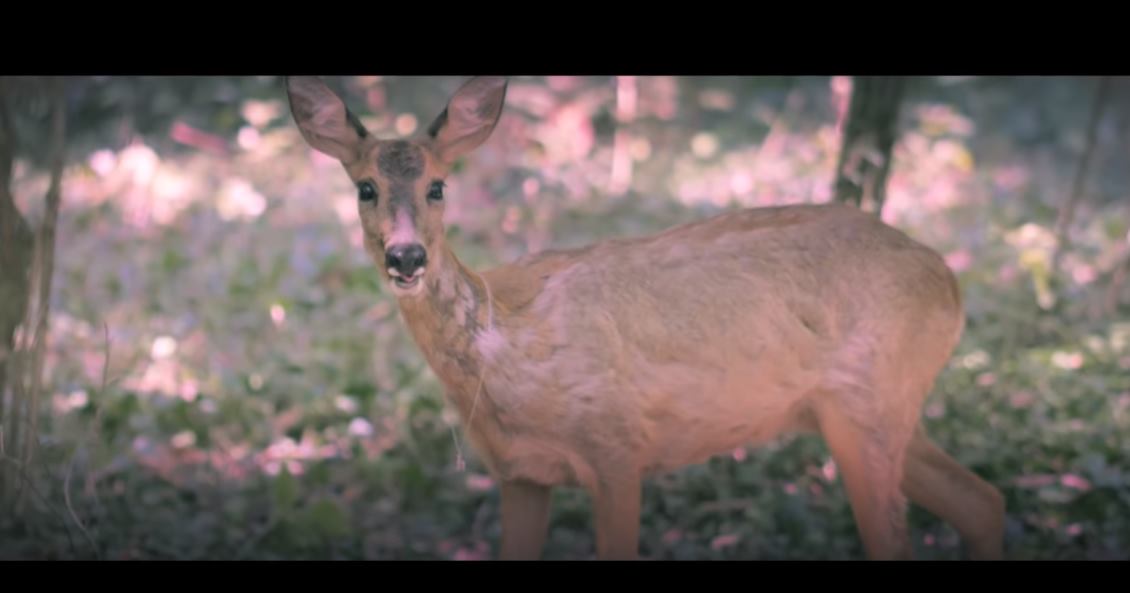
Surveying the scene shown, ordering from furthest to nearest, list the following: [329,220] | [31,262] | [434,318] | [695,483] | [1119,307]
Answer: [329,220] < [1119,307] < [695,483] < [31,262] < [434,318]

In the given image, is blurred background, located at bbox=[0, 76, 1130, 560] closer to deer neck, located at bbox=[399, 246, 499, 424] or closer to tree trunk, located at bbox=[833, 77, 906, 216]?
tree trunk, located at bbox=[833, 77, 906, 216]

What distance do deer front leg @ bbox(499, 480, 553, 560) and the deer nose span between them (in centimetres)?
110

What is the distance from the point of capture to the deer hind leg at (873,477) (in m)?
4.66

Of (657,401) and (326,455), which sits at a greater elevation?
(657,401)

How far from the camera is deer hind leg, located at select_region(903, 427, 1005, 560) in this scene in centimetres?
492

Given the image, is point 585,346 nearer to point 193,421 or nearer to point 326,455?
point 326,455

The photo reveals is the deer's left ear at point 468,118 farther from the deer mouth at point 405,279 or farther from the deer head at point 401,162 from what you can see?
the deer mouth at point 405,279

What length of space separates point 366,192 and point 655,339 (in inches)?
43.1

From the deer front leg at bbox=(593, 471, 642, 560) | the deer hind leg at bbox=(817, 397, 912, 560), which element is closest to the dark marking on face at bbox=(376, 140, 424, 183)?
the deer front leg at bbox=(593, 471, 642, 560)

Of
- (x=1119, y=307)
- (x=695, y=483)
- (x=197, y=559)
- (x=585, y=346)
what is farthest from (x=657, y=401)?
(x=1119, y=307)

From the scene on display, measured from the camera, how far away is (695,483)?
582 cm

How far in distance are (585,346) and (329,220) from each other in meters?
4.88

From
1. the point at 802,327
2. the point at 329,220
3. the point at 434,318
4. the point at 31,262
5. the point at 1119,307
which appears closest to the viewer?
the point at 434,318

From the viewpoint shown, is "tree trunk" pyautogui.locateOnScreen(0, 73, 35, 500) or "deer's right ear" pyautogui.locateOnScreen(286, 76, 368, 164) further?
"tree trunk" pyautogui.locateOnScreen(0, 73, 35, 500)
